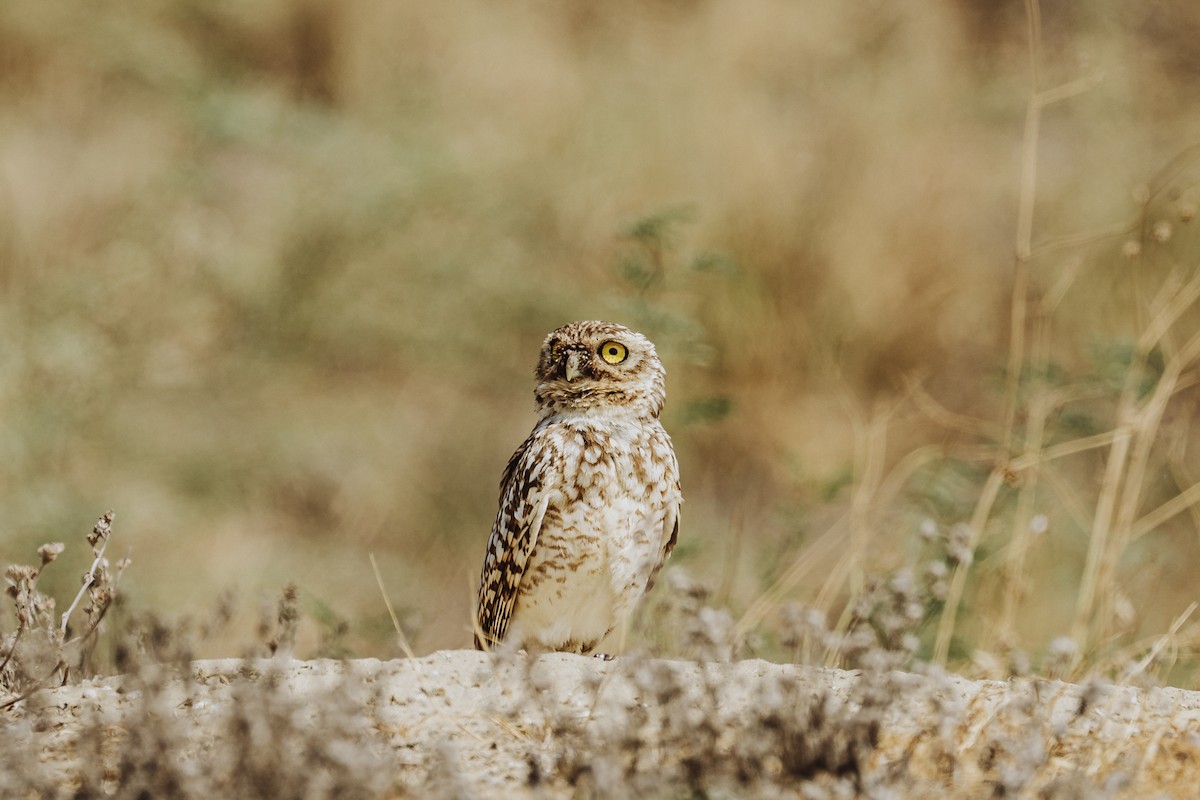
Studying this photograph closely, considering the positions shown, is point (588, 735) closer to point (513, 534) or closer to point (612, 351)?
point (513, 534)

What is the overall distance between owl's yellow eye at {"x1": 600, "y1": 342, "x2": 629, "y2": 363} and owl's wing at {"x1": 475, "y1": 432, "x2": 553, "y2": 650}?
0.32m

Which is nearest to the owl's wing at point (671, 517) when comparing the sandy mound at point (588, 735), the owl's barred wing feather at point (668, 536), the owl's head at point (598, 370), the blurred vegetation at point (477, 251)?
the owl's barred wing feather at point (668, 536)

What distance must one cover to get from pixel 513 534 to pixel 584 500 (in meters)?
0.28

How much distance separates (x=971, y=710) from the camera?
112 inches

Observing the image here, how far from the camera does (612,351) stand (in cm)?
414

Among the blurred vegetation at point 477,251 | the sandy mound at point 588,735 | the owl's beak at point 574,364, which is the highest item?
the blurred vegetation at point 477,251

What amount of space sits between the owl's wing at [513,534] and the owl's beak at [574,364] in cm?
21

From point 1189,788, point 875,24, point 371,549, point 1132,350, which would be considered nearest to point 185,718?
point 1189,788

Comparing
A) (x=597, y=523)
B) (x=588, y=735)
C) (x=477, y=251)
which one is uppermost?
(x=477, y=251)

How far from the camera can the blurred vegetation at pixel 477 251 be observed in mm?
7641

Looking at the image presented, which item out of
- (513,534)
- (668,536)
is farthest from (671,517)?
(513,534)

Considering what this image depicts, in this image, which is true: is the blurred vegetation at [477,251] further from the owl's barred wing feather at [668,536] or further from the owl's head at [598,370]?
the owl's head at [598,370]

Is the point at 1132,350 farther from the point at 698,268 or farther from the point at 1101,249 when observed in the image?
the point at 1101,249

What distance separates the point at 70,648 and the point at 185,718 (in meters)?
0.54
